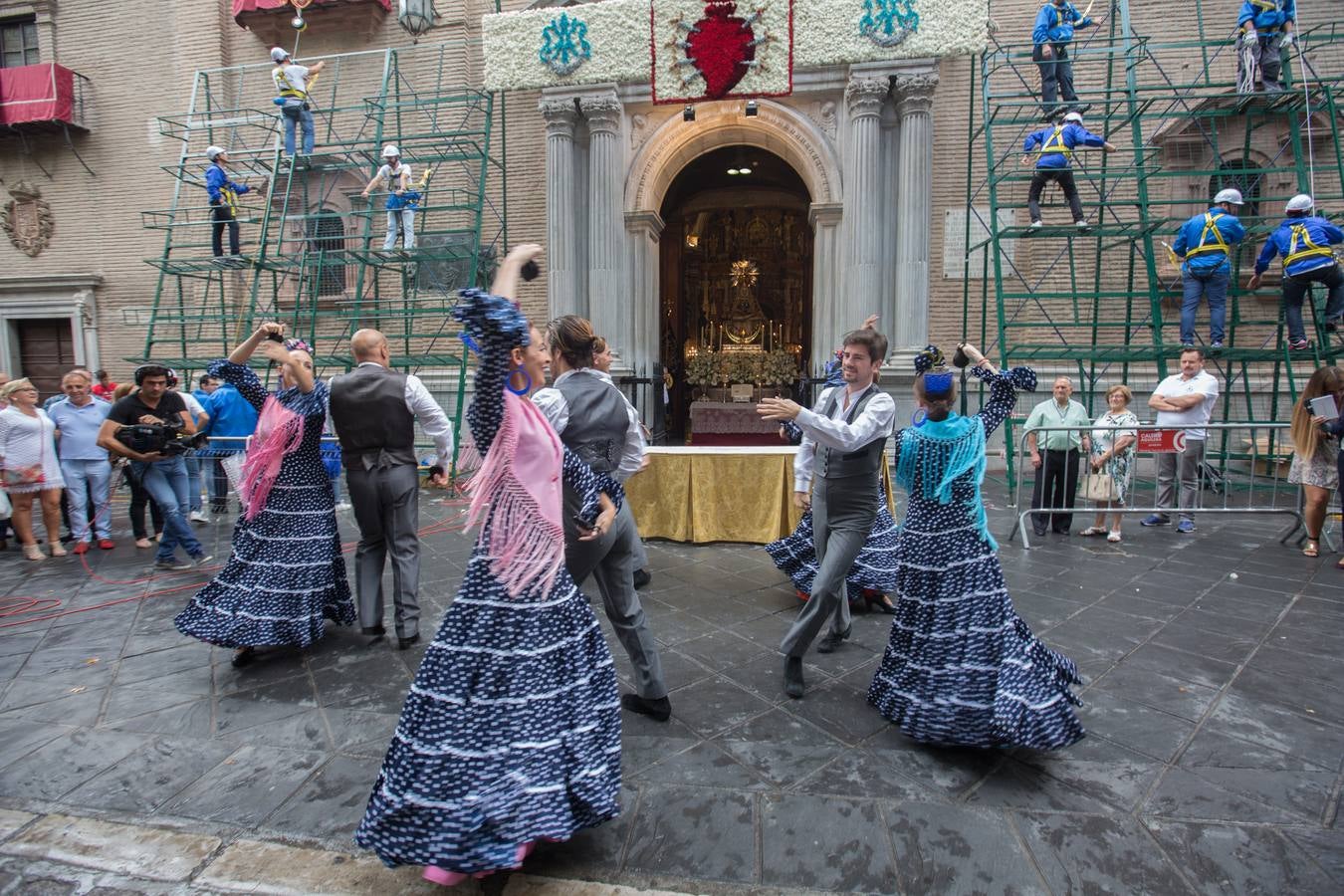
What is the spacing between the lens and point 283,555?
4168mm

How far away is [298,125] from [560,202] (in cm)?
436

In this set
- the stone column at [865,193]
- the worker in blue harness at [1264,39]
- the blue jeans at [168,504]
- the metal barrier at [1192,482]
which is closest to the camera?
the blue jeans at [168,504]

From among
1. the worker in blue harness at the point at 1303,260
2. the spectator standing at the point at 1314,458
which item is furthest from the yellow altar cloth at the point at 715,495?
the worker in blue harness at the point at 1303,260

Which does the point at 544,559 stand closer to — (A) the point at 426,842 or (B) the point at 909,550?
(A) the point at 426,842

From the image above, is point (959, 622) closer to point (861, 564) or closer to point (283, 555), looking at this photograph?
point (861, 564)

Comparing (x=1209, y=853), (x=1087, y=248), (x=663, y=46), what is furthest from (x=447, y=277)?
(x=1209, y=853)

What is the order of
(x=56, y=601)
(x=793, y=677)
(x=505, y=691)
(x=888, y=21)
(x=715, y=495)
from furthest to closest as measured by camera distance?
(x=888, y=21) → (x=715, y=495) → (x=56, y=601) → (x=793, y=677) → (x=505, y=691)

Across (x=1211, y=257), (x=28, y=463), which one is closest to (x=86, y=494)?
(x=28, y=463)

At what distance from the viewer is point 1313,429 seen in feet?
20.5

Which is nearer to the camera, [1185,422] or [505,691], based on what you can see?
[505,691]

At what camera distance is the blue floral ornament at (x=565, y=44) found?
30.4ft

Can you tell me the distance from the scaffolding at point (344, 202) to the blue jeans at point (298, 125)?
17 centimetres

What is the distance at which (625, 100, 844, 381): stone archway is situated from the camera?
1156cm

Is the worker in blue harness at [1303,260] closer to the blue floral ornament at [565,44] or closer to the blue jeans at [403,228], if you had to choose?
the blue floral ornament at [565,44]
